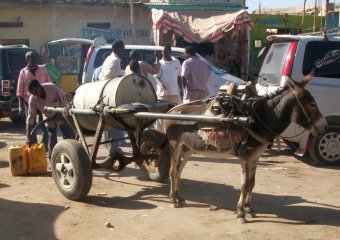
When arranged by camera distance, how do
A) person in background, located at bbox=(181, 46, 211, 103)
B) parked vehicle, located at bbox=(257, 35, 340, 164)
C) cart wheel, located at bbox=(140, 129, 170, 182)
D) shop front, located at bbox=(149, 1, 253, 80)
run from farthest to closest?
shop front, located at bbox=(149, 1, 253, 80)
person in background, located at bbox=(181, 46, 211, 103)
parked vehicle, located at bbox=(257, 35, 340, 164)
cart wheel, located at bbox=(140, 129, 170, 182)

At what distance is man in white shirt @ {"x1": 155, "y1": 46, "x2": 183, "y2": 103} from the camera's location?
10312 mm

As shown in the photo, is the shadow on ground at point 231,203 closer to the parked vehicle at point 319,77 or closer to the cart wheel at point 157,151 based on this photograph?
the cart wheel at point 157,151

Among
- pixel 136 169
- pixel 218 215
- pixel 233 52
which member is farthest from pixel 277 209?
pixel 233 52

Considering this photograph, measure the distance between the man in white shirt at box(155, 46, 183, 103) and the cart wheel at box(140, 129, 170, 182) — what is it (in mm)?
2931

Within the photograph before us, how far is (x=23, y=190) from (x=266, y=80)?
14.7ft

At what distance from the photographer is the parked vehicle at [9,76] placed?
12955 millimetres

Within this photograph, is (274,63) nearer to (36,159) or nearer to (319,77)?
(319,77)

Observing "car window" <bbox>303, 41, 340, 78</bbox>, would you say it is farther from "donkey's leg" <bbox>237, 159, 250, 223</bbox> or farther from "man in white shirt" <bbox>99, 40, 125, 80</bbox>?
"donkey's leg" <bbox>237, 159, 250, 223</bbox>

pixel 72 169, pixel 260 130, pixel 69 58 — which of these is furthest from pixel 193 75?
pixel 69 58

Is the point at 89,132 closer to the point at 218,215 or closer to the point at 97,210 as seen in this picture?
the point at 97,210

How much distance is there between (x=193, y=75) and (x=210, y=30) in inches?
297

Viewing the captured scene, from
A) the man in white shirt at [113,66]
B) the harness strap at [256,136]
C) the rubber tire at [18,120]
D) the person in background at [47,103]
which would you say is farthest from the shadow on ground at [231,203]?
the rubber tire at [18,120]

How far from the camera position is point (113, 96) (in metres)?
6.80


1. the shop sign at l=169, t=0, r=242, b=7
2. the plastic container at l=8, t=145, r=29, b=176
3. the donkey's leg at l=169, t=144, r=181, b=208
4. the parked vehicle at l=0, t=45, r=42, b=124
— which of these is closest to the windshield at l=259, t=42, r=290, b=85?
the donkey's leg at l=169, t=144, r=181, b=208
